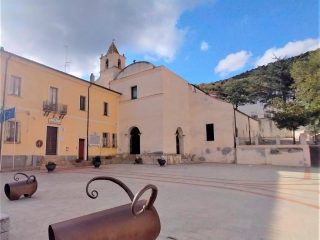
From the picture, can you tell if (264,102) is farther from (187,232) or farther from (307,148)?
(187,232)

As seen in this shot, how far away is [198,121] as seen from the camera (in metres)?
25.7

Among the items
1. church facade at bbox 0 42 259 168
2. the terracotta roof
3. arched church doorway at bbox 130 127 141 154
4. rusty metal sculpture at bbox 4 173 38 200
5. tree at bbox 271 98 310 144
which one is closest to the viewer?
rusty metal sculpture at bbox 4 173 38 200

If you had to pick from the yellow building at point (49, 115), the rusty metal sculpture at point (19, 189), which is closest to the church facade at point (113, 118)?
the yellow building at point (49, 115)

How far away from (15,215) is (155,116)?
18114 mm

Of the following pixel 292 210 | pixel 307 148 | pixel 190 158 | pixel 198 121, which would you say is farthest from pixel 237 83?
pixel 292 210

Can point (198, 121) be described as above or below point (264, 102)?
below

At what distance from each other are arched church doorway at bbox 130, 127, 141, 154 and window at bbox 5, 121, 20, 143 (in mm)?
10752

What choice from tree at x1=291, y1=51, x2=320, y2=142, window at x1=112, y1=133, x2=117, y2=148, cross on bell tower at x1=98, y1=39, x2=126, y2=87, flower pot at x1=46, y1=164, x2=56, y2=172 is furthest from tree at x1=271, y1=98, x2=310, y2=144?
flower pot at x1=46, y1=164, x2=56, y2=172

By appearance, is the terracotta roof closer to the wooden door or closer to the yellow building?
the yellow building

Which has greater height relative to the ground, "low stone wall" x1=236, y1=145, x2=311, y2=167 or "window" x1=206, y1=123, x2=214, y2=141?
"window" x1=206, y1=123, x2=214, y2=141

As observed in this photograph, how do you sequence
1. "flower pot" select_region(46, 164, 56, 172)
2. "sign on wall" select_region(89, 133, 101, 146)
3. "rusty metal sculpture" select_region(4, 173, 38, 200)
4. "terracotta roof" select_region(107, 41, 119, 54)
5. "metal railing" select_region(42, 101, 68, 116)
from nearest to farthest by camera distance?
"rusty metal sculpture" select_region(4, 173, 38, 200), "flower pot" select_region(46, 164, 56, 172), "metal railing" select_region(42, 101, 68, 116), "sign on wall" select_region(89, 133, 101, 146), "terracotta roof" select_region(107, 41, 119, 54)

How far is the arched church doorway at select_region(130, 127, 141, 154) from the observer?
24.0m

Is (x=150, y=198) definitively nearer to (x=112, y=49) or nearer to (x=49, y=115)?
(x=49, y=115)

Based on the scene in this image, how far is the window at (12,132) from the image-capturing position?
14961 mm
